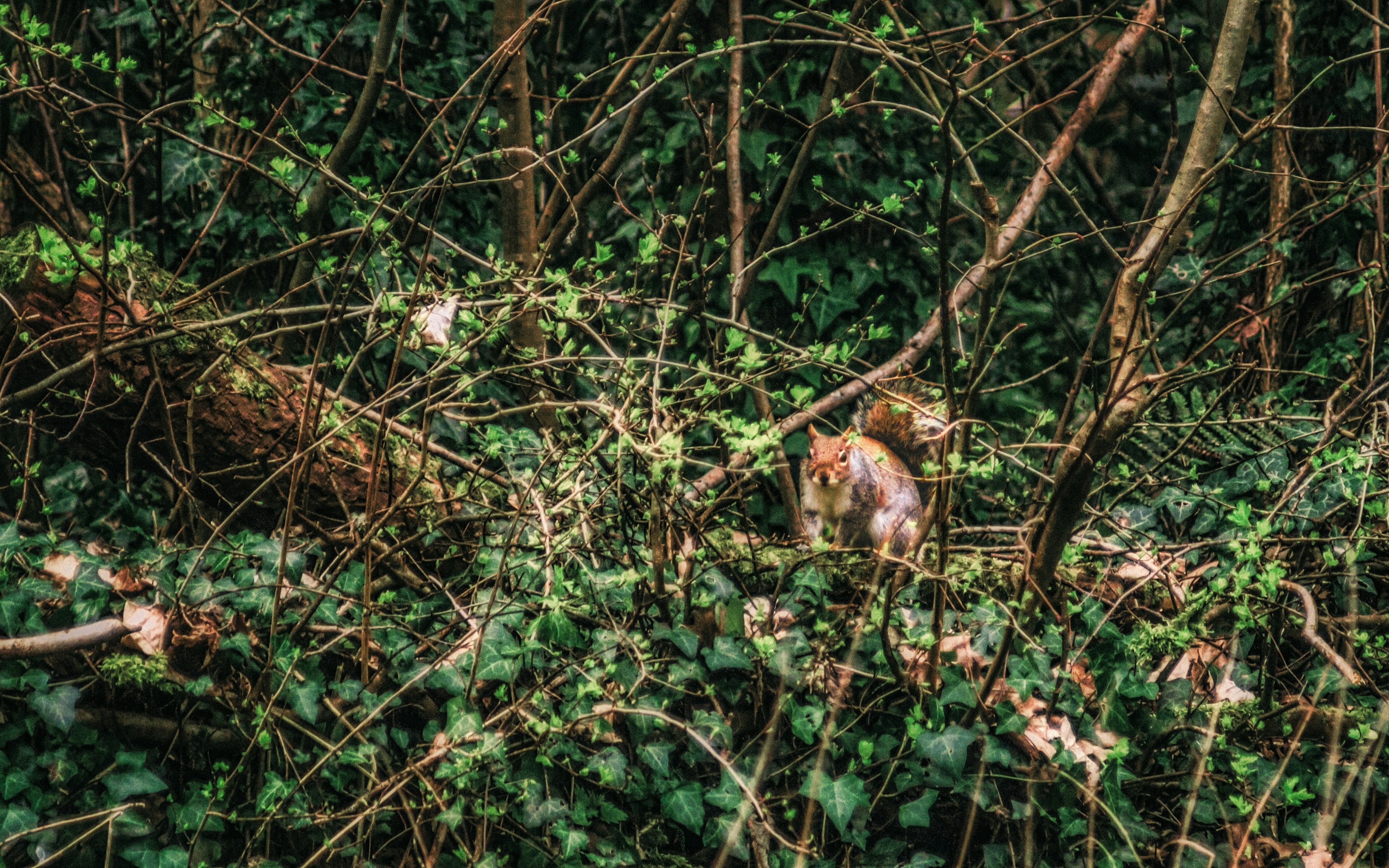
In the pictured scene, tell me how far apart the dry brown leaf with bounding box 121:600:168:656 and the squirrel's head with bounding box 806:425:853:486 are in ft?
6.48

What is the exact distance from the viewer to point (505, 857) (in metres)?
2.29

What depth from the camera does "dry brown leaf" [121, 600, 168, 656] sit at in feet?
7.77

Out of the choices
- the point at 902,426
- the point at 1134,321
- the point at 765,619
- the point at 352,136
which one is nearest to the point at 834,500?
the point at 902,426

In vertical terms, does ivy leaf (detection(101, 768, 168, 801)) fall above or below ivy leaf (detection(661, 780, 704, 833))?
above

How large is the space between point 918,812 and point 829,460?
1.26 m

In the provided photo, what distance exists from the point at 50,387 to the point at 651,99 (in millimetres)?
2533

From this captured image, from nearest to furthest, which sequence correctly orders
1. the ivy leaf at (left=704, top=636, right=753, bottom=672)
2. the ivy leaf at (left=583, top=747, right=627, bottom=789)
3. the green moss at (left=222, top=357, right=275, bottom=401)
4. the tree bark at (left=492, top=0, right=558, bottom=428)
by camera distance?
the ivy leaf at (left=583, top=747, right=627, bottom=789) < the ivy leaf at (left=704, top=636, right=753, bottom=672) < the green moss at (left=222, top=357, right=275, bottom=401) < the tree bark at (left=492, top=0, right=558, bottom=428)

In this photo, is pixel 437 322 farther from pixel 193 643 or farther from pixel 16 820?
pixel 16 820

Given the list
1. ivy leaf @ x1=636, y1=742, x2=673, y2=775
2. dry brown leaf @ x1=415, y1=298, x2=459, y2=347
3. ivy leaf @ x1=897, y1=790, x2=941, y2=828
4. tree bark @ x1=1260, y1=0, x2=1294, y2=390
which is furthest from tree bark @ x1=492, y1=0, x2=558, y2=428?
tree bark @ x1=1260, y1=0, x2=1294, y2=390

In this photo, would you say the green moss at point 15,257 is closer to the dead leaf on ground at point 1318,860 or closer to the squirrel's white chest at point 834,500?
the squirrel's white chest at point 834,500

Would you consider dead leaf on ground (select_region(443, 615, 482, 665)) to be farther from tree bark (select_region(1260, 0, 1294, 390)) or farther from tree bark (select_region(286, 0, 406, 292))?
tree bark (select_region(1260, 0, 1294, 390))

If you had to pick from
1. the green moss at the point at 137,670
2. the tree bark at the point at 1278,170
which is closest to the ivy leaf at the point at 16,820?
the green moss at the point at 137,670

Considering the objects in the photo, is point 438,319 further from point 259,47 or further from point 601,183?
point 259,47

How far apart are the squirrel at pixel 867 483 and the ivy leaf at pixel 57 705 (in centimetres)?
213
